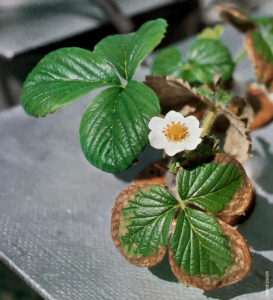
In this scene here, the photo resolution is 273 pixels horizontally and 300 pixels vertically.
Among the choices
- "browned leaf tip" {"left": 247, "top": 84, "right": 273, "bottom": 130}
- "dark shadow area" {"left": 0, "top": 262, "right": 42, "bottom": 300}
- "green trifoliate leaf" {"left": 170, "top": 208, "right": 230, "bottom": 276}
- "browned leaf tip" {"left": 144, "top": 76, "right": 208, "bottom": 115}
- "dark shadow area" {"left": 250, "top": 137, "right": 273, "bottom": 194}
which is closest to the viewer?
"green trifoliate leaf" {"left": 170, "top": 208, "right": 230, "bottom": 276}

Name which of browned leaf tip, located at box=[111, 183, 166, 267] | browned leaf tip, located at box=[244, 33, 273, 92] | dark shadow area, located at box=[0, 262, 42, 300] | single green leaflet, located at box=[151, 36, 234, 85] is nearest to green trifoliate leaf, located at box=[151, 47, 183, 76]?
single green leaflet, located at box=[151, 36, 234, 85]

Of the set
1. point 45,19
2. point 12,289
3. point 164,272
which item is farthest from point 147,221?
point 45,19

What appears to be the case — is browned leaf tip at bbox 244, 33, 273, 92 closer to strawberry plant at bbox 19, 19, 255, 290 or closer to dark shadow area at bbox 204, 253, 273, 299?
strawberry plant at bbox 19, 19, 255, 290

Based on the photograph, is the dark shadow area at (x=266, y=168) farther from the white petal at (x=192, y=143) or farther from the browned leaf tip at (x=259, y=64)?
the white petal at (x=192, y=143)

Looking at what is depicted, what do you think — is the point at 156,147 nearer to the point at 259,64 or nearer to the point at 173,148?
the point at 173,148

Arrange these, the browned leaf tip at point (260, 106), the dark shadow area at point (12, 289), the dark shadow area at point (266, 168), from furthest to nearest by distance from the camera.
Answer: the dark shadow area at point (12, 289), the browned leaf tip at point (260, 106), the dark shadow area at point (266, 168)

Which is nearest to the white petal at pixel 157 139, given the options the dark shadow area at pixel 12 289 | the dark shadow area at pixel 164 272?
the dark shadow area at pixel 164 272

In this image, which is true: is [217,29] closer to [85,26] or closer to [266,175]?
[266,175]
